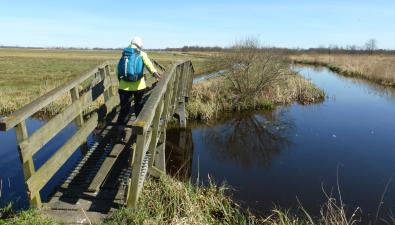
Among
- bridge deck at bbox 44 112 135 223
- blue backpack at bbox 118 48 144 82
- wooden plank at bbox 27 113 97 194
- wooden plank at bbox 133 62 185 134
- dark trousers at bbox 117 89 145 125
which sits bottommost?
bridge deck at bbox 44 112 135 223

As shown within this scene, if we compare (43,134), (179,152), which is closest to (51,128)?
(43,134)

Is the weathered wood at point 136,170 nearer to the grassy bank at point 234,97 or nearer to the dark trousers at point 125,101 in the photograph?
the dark trousers at point 125,101

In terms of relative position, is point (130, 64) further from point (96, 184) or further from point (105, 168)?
point (96, 184)

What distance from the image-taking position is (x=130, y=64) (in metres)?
7.13

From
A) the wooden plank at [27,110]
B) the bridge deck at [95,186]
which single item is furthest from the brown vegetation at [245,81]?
the wooden plank at [27,110]

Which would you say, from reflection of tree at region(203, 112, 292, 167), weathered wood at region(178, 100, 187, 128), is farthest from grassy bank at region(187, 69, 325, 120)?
weathered wood at region(178, 100, 187, 128)

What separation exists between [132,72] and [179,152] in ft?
16.6

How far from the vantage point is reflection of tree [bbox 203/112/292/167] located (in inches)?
463

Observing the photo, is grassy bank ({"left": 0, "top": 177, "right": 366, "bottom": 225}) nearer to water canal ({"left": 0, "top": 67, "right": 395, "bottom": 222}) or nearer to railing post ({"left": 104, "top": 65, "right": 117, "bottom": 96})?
water canal ({"left": 0, "top": 67, "right": 395, "bottom": 222})

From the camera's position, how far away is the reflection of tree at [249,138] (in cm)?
1175

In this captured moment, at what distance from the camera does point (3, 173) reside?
9.26m

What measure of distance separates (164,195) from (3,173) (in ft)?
16.2

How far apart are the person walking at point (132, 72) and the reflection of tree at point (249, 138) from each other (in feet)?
14.0

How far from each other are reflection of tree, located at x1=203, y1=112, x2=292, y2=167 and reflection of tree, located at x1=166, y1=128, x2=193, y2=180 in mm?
687
